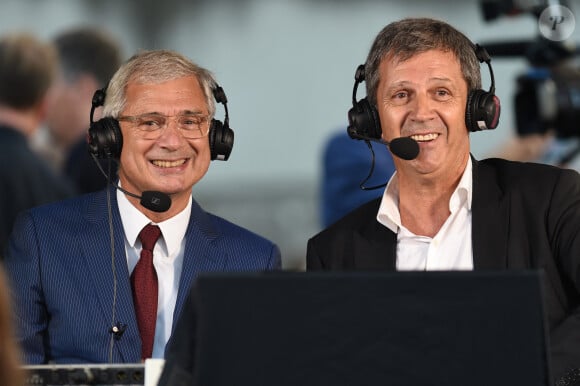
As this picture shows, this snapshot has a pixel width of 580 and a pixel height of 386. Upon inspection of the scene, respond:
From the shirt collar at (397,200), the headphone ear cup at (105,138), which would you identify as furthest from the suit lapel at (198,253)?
the shirt collar at (397,200)

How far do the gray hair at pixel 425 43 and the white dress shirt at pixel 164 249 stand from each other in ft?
2.01

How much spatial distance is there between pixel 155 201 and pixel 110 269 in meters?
0.22

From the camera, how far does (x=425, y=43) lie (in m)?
2.55

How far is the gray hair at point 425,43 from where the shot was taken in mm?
2557

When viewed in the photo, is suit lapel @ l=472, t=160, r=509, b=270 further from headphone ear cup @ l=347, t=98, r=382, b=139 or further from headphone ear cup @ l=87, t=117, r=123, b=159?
headphone ear cup @ l=87, t=117, r=123, b=159

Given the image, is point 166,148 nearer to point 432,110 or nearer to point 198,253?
point 198,253

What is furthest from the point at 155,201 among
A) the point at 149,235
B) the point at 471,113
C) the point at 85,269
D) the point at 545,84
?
the point at 545,84

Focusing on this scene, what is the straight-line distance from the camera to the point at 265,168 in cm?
651

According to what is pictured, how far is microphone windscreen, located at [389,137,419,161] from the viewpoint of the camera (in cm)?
242

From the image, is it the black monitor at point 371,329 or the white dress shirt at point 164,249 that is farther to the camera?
the white dress shirt at point 164,249

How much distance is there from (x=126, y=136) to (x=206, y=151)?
0.19m

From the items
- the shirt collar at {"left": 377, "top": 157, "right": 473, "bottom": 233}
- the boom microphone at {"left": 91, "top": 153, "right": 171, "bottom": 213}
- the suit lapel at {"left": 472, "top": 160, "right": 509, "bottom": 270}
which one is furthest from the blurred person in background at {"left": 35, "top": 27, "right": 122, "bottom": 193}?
the suit lapel at {"left": 472, "top": 160, "right": 509, "bottom": 270}

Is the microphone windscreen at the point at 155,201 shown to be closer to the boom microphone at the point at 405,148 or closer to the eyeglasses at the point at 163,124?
the eyeglasses at the point at 163,124

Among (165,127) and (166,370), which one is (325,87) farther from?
(166,370)
